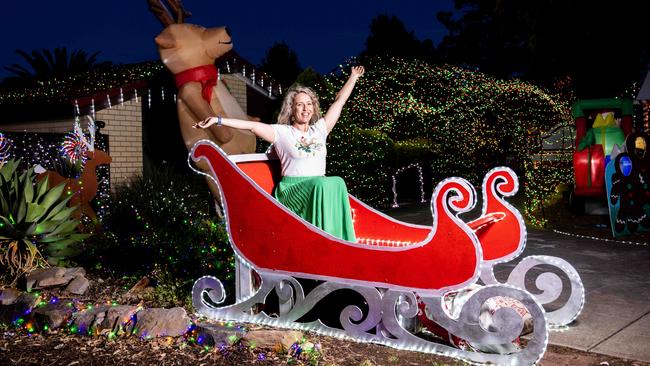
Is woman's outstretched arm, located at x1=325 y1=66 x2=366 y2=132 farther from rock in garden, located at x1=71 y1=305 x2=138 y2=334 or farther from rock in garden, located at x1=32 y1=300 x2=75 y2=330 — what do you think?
rock in garden, located at x1=32 y1=300 x2=75 y2=330

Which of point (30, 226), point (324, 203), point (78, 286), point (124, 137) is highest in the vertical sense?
point (124, 137)

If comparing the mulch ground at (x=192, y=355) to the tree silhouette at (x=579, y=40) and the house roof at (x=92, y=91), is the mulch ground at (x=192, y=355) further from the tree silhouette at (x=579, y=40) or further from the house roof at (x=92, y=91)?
the tree silhouette at (x=579, y=40)

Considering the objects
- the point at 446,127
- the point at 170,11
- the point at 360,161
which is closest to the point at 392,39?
the point at 446,127

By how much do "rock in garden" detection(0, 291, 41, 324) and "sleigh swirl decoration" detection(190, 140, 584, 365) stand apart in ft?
4.26

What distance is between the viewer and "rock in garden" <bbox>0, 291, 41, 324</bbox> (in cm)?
485

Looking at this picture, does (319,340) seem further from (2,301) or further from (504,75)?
(504,75)

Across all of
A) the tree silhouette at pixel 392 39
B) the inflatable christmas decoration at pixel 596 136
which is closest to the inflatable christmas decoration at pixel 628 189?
the inflatable christmas decoration at pixel 596 136

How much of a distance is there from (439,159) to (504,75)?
1827 centimetres

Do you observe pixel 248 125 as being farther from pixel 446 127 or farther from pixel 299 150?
pixel 446 127

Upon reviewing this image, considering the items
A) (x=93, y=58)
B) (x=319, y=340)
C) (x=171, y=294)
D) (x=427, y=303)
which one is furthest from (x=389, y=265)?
(x=93, y=58)

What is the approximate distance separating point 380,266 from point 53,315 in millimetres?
2467

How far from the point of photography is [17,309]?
4.88 meters

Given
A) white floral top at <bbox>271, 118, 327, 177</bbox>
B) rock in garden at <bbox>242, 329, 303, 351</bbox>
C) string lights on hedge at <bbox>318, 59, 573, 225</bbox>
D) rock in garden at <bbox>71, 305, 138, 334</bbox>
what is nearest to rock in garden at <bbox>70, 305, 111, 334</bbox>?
rock in garden at <bbox>71, 305, 138, 334</bbox>

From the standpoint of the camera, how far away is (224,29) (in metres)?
8.81
